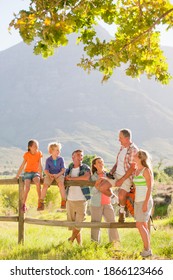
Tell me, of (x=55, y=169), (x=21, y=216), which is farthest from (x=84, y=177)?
(x=21, y=216)

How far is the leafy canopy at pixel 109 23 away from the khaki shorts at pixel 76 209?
2.57 meters

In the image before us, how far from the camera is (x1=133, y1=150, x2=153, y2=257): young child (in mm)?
8586

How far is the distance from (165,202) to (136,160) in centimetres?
3005

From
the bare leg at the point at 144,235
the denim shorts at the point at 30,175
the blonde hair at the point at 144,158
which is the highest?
the blonde hair at the point at 144,158

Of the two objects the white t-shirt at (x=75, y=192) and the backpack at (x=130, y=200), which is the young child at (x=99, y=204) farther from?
the backpack at (x=130, y=200)

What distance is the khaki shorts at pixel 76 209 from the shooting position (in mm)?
9938

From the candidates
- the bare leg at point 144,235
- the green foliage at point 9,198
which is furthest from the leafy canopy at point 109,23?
the green foliage at point 9,198

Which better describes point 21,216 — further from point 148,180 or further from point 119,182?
point 148,180

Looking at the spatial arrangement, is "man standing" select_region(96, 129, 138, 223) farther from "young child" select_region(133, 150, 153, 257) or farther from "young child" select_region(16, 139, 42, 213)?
"young child" select_region(16, 139, 42, 213)

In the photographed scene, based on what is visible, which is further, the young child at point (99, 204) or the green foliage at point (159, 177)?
the green foliage at point (159, 177)

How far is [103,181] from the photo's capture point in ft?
30.9

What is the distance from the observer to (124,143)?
9.09 meters

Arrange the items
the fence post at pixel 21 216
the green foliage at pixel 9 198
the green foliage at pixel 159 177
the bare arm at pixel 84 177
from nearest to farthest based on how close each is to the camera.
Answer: the bare arm at pixel 84 177 < the fence post at pixel 21 216 < the green foliage at pixel 9 198 < the green foliage at pixel 159 177
